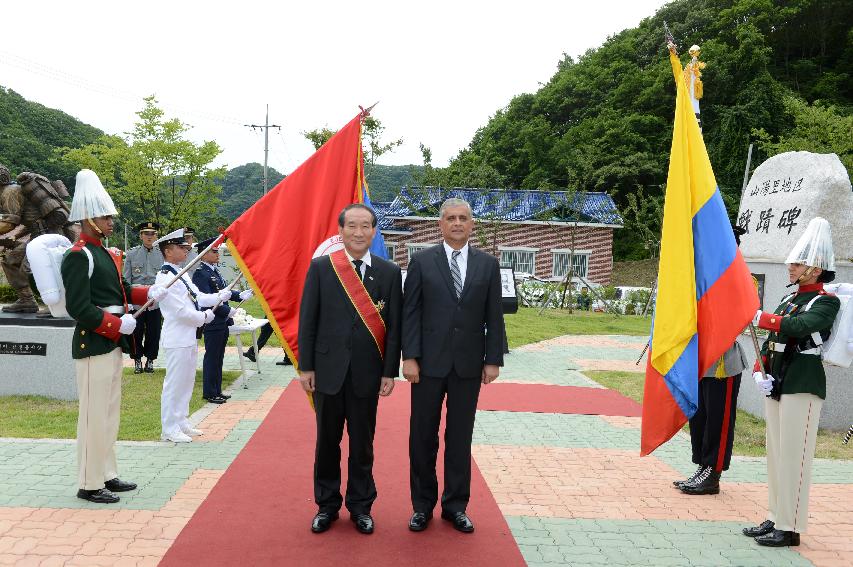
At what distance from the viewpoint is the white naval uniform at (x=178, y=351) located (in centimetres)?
638

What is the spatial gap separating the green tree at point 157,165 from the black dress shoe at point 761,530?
33435 mm

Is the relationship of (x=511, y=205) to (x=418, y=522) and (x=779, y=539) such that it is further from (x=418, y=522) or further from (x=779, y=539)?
(x=418, y=522)

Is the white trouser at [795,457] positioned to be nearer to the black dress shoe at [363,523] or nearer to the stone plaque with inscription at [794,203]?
the black dress shoe at [363,523]

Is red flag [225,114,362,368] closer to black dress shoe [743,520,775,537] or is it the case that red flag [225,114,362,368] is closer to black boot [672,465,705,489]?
black boot [672,465,705,489]

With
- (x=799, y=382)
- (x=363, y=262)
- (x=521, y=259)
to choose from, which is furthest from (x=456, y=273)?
(x=521, y=259)

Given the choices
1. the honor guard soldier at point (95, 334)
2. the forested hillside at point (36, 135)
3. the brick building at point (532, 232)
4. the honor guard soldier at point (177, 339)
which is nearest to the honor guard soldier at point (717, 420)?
the honor guard soldier at point (95, 334)

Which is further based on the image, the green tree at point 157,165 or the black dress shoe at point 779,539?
the green tree at point 157,165

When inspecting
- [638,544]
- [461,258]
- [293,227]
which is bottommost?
[638,544]

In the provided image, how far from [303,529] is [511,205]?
98.3ft

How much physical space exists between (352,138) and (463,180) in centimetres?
3194

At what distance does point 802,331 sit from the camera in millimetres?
4184

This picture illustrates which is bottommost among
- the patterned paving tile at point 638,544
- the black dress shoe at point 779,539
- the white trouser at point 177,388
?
the patterned paving tile at point 638,544

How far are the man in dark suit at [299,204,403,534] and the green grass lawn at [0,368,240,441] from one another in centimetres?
299

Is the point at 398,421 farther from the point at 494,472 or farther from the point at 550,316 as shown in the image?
the point at 550,316
